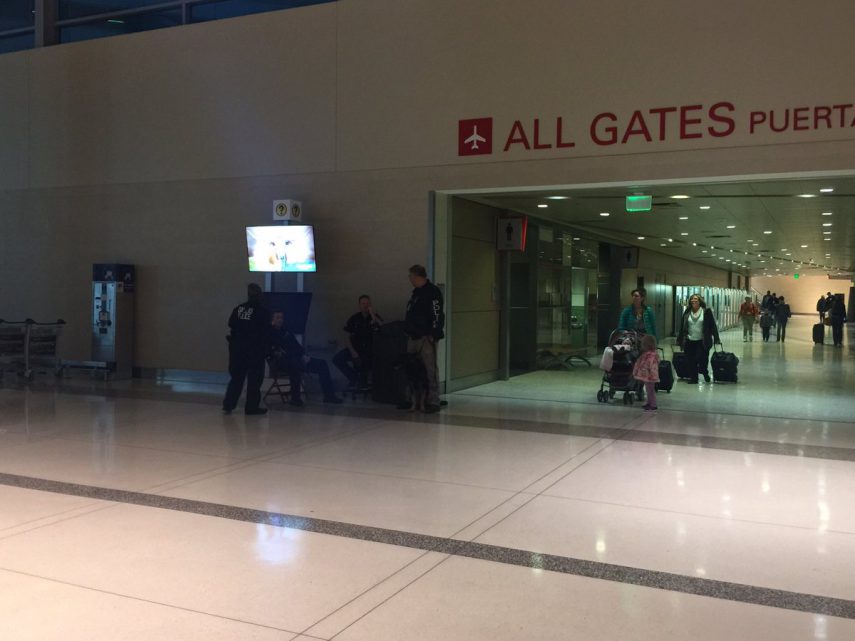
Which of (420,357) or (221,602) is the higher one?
(420,357)

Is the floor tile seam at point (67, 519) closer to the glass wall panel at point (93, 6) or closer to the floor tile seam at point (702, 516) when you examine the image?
the floor tile seam at point (702, 516)

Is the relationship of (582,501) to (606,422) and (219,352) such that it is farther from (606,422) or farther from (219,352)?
(219,352)

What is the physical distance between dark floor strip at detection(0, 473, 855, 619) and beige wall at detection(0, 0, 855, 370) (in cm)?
551

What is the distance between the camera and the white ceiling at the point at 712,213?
33.7 ft

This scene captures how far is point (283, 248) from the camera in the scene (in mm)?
10461

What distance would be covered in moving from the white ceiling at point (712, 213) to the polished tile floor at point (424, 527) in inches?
127

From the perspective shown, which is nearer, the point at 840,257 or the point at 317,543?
the point at 317,543

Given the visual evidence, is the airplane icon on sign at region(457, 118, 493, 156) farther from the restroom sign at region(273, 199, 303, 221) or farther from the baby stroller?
the baby stroller

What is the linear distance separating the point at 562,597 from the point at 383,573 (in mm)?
908

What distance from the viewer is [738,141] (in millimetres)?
8555

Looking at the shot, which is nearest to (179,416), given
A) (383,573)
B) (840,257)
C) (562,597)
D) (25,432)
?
(25,432)

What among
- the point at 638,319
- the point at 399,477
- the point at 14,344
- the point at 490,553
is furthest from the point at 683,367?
the point at 14,344

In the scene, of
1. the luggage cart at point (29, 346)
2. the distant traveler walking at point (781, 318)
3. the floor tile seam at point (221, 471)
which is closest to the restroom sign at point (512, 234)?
the floor tile seam at point (221, 471)

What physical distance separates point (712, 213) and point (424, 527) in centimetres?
1095
